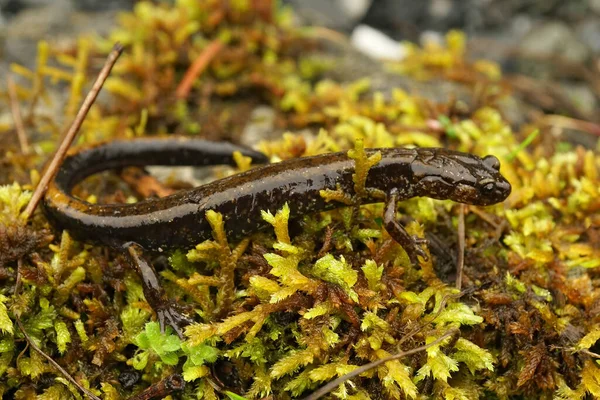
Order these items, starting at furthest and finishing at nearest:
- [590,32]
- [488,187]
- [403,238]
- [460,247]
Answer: [590,32] → [460,247] → [488,187] → [403,238]

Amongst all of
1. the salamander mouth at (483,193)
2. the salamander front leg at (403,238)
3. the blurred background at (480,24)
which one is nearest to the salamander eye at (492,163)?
the salamander mouth at (483,193)

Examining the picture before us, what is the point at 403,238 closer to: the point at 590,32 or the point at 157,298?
the point at 157,298

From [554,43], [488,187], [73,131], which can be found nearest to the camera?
[488,187]

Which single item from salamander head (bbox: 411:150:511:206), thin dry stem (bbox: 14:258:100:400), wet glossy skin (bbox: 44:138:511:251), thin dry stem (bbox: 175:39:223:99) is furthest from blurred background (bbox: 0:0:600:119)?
thin dry stem (bbox: 14:258:100:400)

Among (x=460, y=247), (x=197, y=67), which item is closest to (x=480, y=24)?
(x=197, y=67)

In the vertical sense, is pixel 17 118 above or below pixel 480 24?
above

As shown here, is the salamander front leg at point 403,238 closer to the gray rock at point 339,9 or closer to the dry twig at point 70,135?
the dry twig at point 70,135

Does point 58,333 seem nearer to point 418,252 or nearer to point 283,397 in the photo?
point 283,397
